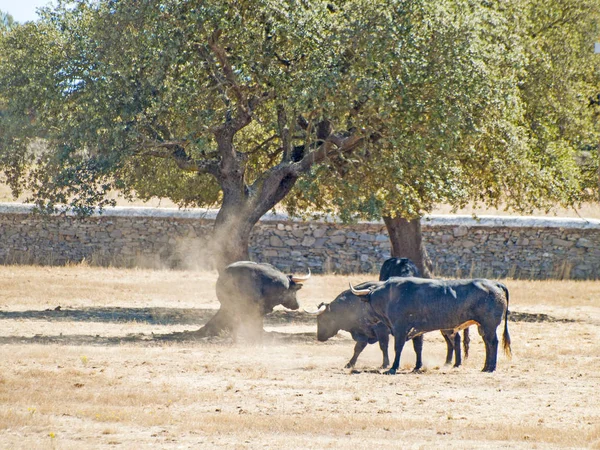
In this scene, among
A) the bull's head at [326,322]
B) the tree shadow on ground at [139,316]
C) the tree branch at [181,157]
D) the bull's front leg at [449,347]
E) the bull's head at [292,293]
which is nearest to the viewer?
the bull's front leg at [449,347]

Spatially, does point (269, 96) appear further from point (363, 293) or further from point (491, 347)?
point (491, 347)

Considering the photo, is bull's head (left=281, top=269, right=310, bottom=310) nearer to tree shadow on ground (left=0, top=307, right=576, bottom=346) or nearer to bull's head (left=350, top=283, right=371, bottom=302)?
tree shadow on ground (left=0, top=307, right=576, bottom=346)

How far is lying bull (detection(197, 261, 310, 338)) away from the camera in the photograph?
1622 centimetres

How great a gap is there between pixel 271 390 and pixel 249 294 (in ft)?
16.1

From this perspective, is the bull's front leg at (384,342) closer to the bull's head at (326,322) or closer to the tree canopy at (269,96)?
the bull's head at (326,322)

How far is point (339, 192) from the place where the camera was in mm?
17422

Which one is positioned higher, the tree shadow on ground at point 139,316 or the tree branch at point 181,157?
the tree branch at point 181,157

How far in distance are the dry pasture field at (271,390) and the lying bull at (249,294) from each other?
1.83 feet

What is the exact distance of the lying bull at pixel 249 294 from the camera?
16.2 m

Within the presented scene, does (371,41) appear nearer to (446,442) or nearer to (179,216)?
(446,442)

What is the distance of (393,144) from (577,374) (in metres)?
A: 5.35

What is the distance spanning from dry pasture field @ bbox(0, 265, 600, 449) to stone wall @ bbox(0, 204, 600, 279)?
802 centimetres

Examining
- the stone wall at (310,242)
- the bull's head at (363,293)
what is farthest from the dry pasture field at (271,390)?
the stone wall at (310,242)

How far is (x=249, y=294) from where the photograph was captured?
639 inches
